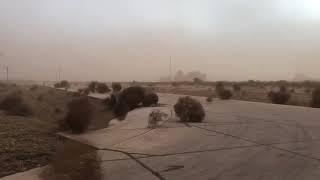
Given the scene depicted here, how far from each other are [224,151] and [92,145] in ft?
19.9

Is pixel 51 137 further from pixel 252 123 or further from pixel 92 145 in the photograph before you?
pixel 252 123

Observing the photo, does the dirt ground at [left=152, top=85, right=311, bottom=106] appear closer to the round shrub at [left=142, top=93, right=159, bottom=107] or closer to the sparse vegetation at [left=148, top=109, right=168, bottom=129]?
the round shrub at [left=142, top=93, right=159, bottom=107]

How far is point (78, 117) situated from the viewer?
1003 inches

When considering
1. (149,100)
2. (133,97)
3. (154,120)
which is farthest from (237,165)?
(149,100)

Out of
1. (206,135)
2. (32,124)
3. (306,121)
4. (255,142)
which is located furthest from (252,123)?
(32,124)

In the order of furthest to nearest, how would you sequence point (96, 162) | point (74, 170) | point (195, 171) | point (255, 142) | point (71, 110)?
point (71, 110)
point (255, 142)
point (96, 162)
point (74, 170)
point (195, 171)

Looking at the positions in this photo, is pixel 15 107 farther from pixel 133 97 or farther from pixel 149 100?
pixel 149 100

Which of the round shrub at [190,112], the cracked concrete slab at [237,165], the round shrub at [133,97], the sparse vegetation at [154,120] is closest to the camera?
the cracked concrete slab at [237,165]

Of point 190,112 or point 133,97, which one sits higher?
point 133,97

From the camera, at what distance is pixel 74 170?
13.8 meters

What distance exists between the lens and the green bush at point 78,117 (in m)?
25.2

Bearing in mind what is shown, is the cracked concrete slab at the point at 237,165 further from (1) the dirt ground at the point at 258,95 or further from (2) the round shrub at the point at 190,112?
(1) the dirt ground at the point at 258,95

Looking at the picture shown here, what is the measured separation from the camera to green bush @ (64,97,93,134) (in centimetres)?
2519

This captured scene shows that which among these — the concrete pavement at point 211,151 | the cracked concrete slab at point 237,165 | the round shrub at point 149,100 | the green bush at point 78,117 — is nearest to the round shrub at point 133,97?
the round shrub at point 149,100
